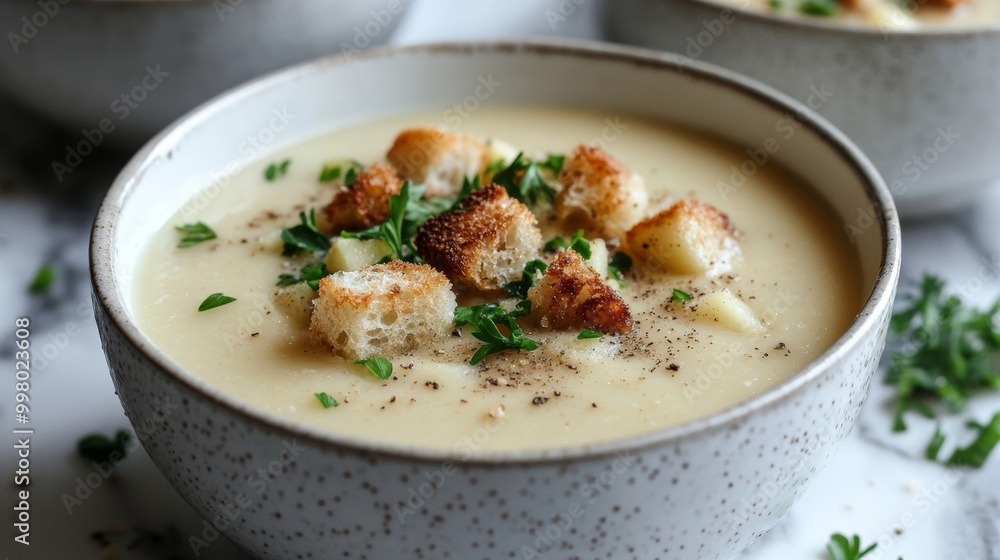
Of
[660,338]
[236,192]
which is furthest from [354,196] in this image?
[660,338]

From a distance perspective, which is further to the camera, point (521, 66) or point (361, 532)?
point (521, 66)

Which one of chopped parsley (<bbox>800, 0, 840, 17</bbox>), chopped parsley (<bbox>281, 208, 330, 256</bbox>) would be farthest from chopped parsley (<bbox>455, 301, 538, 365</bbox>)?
chopped parsley (<bbox>800, 0, 840, 17</bbox>)

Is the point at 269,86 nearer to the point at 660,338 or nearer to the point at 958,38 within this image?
the point at 660,338

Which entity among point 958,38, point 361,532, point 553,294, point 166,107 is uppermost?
point 958,38

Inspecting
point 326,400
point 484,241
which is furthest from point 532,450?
point 484,241

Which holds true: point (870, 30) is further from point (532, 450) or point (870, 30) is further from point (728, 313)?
point (532, 450)

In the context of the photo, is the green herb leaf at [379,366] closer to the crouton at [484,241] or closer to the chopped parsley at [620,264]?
the crouton at [484,241]
